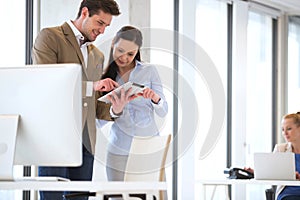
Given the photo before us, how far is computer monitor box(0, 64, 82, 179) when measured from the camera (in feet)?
8.28

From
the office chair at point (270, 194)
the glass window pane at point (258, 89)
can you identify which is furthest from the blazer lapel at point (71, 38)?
the glass window pane at point (258, 89)

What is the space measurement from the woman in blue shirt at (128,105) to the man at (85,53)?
40 cm

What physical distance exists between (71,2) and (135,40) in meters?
0.72

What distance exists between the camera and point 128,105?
4.95 m

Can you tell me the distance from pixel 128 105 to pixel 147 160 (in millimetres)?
635

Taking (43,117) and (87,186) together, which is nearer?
(87,186)

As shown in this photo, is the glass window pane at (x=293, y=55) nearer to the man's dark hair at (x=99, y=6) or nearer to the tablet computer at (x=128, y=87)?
the tablet computer at (x=128, y=87)

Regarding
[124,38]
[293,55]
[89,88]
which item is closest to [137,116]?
[124,38]

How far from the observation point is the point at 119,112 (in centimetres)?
438

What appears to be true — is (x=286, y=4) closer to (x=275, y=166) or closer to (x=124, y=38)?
(x=124, y=38)

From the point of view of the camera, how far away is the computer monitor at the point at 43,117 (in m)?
2.52

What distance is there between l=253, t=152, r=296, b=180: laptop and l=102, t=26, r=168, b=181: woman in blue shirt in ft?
2.73

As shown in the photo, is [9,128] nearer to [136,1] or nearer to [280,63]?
[136,1]

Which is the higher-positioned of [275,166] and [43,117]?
[43,117]
